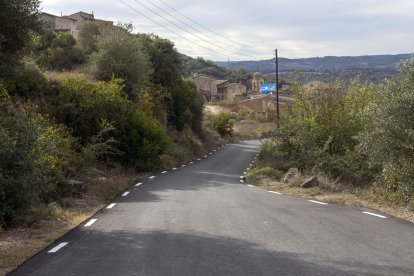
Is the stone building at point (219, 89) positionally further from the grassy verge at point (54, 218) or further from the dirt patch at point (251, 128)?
the grassy verge at point (54, 218)

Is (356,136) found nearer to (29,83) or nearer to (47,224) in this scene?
(47,224)

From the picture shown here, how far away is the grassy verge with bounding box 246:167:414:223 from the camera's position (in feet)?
41.9

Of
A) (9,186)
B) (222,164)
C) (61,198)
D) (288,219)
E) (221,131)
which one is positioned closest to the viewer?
(9,186)

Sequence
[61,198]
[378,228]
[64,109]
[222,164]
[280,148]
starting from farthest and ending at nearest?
[222,164] < [280,148] < [64,109] < [61,198] < [378,228]

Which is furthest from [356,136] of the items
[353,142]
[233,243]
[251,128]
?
[251,128]

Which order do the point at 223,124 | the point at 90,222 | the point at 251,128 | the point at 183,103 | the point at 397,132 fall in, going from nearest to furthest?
the point at 90,222 → the point at 397,132 → the point at 183,103 → the point at 223,124 → the point at 251,128

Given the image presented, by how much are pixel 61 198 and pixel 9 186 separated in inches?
190

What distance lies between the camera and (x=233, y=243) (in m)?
8.38

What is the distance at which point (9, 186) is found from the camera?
399 inches

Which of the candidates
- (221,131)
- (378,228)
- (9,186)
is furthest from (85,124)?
(221,131)

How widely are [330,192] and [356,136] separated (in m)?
2.30

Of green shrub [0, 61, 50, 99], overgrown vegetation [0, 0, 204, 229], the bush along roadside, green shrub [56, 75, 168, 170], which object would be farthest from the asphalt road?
green shrub [0, 61, 50, 99]

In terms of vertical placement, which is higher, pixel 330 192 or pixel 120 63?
pixel 120 63

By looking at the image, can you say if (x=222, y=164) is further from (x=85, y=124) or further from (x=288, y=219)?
(x=288, y=219)
